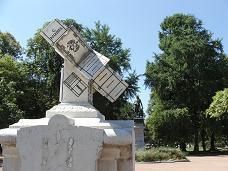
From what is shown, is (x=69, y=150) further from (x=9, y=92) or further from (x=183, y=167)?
(x=9, y=92)

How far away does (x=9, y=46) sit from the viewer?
5219cm

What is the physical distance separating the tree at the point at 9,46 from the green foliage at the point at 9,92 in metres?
8.25

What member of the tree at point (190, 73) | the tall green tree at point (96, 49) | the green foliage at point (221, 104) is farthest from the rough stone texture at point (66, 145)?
the tree at point (190, 73)

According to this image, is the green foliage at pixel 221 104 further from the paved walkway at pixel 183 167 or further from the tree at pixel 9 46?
the tree at pixel 9 46

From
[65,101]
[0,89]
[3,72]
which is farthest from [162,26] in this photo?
[65,101]

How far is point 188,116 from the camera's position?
41500 millimetres

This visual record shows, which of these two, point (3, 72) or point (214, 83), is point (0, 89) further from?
point (214, 83)

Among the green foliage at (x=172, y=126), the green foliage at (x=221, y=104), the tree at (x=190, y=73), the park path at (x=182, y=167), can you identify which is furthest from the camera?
the tree at (x=190, y=73)

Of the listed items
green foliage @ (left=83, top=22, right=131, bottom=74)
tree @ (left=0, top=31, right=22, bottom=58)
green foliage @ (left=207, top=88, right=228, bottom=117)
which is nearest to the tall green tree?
green foliage @ (left=83, top=22, right=131, bottom=74)

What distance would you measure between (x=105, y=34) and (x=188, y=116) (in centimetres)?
1255

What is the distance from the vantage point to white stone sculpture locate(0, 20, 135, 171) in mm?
4605

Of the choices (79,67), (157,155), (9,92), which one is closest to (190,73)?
(157,155)

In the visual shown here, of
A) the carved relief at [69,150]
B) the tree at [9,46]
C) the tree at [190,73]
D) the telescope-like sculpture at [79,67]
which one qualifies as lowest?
the carved relief at [69,150]

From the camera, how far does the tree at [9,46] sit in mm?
51781
